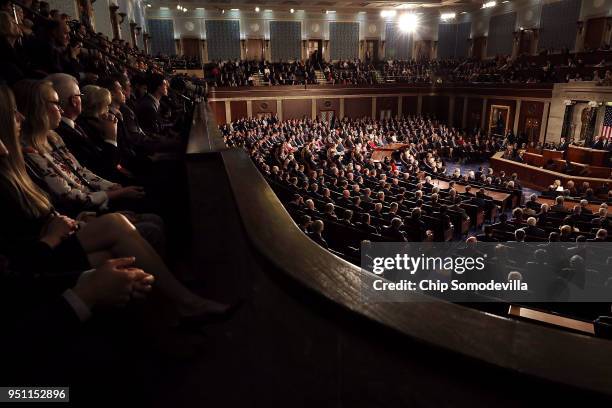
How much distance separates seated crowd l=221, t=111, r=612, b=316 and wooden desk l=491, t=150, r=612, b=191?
18.2 inches

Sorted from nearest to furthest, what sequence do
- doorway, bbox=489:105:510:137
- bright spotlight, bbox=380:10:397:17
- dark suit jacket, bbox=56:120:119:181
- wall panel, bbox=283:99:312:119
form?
dark suit jacket, bbox=56:120:119:181 → doorway, bbox=489:105:510:137 → wall panel, bbox=283:99:312:119 → bright spotlight, bbox=380:10:397:17

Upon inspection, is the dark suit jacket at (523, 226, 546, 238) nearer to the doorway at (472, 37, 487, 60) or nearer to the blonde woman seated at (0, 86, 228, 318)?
the blonde woman seated at (0, 86, 228, 318)

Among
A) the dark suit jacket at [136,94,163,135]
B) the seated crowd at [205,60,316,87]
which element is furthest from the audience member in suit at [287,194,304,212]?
the seated crowd at [205,60,316,87]

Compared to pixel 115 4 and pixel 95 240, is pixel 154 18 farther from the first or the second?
pixel 95 240

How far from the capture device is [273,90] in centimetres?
1822

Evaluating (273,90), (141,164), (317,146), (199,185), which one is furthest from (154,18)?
(199,185)

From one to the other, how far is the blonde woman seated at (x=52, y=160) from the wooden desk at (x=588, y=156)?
12305 mm

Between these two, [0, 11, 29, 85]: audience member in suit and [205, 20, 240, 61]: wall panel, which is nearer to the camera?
[0, 11, 29, 85]: audience member in suit

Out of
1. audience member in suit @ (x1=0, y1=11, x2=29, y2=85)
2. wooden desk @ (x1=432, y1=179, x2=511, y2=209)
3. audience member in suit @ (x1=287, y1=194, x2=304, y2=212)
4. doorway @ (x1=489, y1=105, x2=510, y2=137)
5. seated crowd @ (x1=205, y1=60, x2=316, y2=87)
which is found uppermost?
seated crowd @ (x1=205, y1=60, x2=316, y2=87)

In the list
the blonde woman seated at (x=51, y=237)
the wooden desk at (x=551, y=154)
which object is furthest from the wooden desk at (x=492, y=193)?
the blonde woman seated at (x=51, y=237)

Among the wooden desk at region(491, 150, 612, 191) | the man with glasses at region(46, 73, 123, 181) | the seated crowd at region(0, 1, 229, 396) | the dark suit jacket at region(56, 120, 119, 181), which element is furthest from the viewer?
the wooden desk at region(491, 150, 612, 191)

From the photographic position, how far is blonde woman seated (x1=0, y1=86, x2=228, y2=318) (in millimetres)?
1223

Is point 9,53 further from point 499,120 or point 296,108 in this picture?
point 499,120

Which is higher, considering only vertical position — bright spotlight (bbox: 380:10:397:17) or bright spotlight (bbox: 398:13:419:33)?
bright spotlight (bbox: 380:10:397:17)
